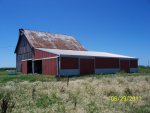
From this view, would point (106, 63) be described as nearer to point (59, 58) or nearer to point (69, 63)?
point (69, 63)

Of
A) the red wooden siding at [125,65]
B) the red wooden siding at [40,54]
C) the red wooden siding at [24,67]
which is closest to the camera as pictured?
the red wooden siding at [40,54]

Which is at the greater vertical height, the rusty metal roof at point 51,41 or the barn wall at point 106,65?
the rusty metal roof at point 51,41

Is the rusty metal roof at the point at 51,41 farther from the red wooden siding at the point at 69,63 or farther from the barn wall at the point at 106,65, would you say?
the red wooden siding at the point at 69,63

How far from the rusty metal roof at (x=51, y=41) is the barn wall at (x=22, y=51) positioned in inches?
44.2

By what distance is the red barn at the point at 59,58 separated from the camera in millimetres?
30469

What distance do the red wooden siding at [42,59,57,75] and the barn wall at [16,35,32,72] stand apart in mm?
5526

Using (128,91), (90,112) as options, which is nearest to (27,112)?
(90,112)

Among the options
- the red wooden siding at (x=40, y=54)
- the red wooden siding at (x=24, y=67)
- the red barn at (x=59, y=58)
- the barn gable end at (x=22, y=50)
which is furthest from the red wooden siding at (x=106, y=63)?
the red wooden siding at (x=24, y=67)

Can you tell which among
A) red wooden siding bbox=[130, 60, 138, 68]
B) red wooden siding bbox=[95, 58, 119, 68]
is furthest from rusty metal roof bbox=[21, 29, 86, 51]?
red wooden siding bbox=[130, 60, 138, 68]

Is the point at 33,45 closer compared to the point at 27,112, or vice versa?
the point at 27,112

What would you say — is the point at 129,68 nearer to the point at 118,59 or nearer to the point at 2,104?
the point at 118,59

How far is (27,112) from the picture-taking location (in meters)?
8.88

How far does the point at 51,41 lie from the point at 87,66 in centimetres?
974

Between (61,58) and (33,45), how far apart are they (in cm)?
824
